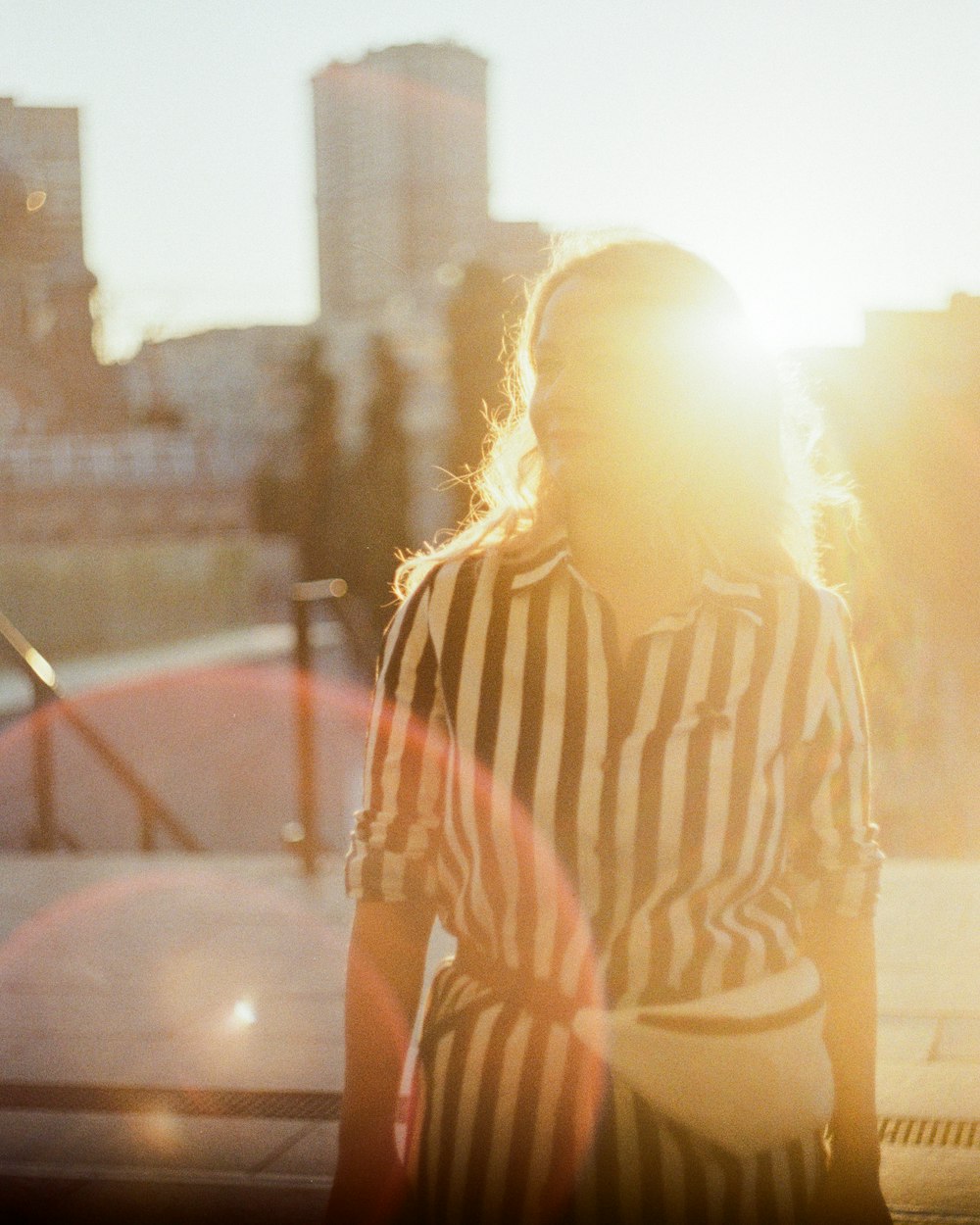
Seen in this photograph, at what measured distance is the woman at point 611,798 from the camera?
4.49ft

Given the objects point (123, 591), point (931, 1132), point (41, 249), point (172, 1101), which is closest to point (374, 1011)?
point (931, 1132)

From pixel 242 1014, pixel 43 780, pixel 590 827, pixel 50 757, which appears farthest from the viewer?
pixel 43 780

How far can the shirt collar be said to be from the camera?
145 centimetres

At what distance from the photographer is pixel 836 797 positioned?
4.92ft

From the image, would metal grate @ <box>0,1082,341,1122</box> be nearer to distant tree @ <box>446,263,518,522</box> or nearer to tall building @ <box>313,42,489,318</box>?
tall building @ <box>313,42,489,318</box>

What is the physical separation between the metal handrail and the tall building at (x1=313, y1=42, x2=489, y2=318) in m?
2.12

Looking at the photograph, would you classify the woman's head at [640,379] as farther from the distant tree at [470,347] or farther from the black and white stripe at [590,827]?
the distant tree at [470,347]

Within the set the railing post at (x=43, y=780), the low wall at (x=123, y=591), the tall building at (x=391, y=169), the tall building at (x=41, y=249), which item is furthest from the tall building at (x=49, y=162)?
the low wall at (x=123, y=591)

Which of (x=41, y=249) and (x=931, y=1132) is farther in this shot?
(x=41, y=249)

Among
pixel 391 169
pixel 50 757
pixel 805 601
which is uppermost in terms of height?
pixel 391 169

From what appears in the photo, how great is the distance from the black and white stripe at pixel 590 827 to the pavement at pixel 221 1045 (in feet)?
5.78

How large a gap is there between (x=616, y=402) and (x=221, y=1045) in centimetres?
309

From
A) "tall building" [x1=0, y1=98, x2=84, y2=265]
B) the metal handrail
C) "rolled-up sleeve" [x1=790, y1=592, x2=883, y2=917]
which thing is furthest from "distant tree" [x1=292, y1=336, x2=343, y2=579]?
"rolled-up sleeve" [x1=790, y1=592, x2=883, y2=917]

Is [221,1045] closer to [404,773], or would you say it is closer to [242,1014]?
[242,1014]
